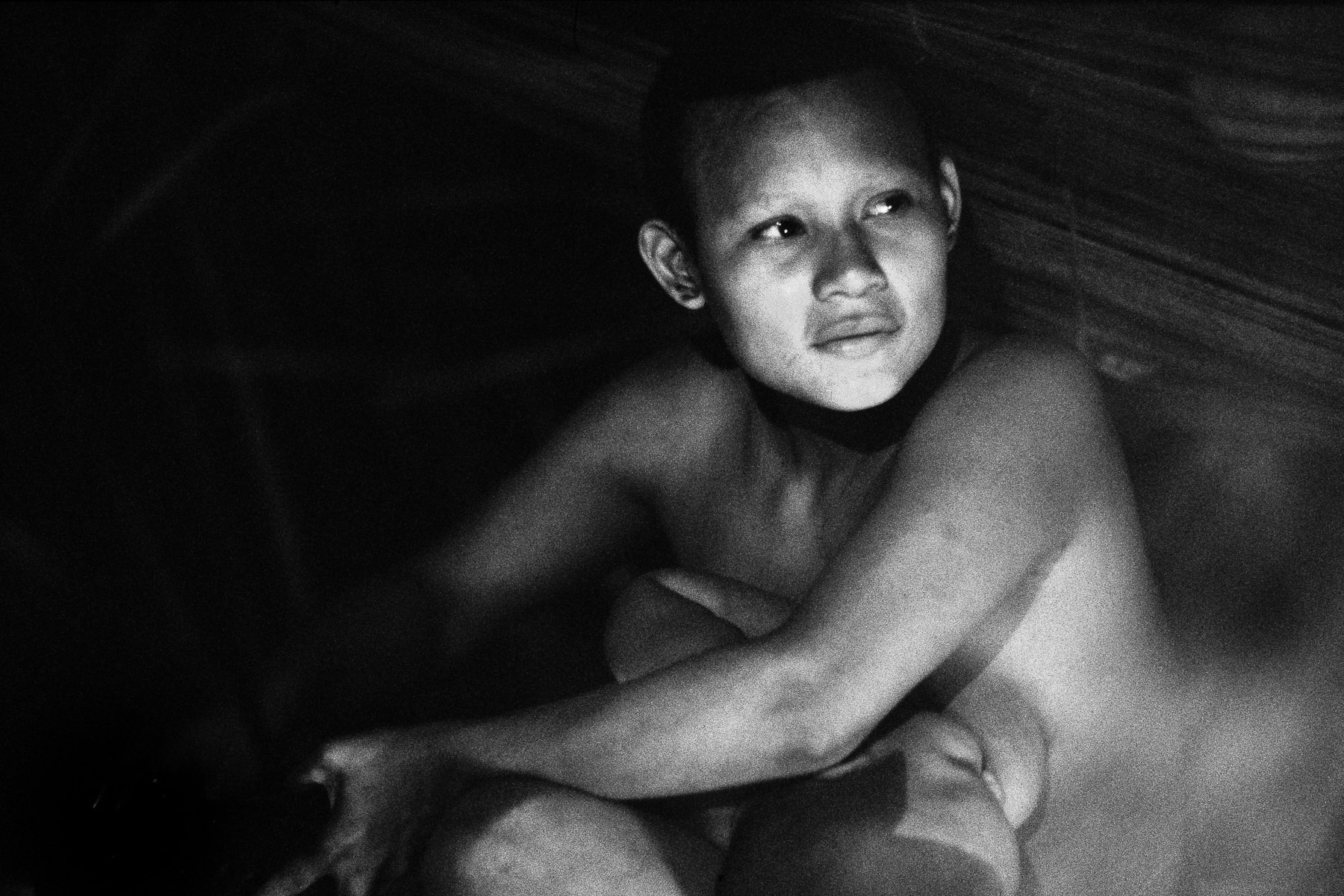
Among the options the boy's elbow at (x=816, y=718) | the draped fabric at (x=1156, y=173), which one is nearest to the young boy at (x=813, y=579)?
the boy's elbow at (x=816, y=718)

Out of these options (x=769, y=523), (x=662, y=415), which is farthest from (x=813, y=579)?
(x=662, y=415)

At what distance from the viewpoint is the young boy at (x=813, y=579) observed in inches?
24.6

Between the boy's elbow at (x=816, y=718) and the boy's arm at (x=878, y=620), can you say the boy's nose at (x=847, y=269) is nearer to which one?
the boy's arm at (x=878, y=620)

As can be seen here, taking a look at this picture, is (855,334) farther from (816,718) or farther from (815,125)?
(816,718)

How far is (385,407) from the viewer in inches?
42.7

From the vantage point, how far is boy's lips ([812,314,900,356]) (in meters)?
0.74

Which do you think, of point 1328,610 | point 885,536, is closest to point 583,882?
point 885,536

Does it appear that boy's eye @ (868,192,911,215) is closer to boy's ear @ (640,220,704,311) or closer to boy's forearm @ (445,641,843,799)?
boy's ear @ (640,220,704,311)

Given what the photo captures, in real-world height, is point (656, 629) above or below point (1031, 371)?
below

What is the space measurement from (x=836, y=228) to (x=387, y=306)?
0.47 m

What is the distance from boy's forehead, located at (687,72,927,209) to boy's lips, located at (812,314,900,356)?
0.09 metres

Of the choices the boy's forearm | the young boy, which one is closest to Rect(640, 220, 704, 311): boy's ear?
the young boy

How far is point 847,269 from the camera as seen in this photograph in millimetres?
736

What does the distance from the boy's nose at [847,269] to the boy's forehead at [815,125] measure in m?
0.05
